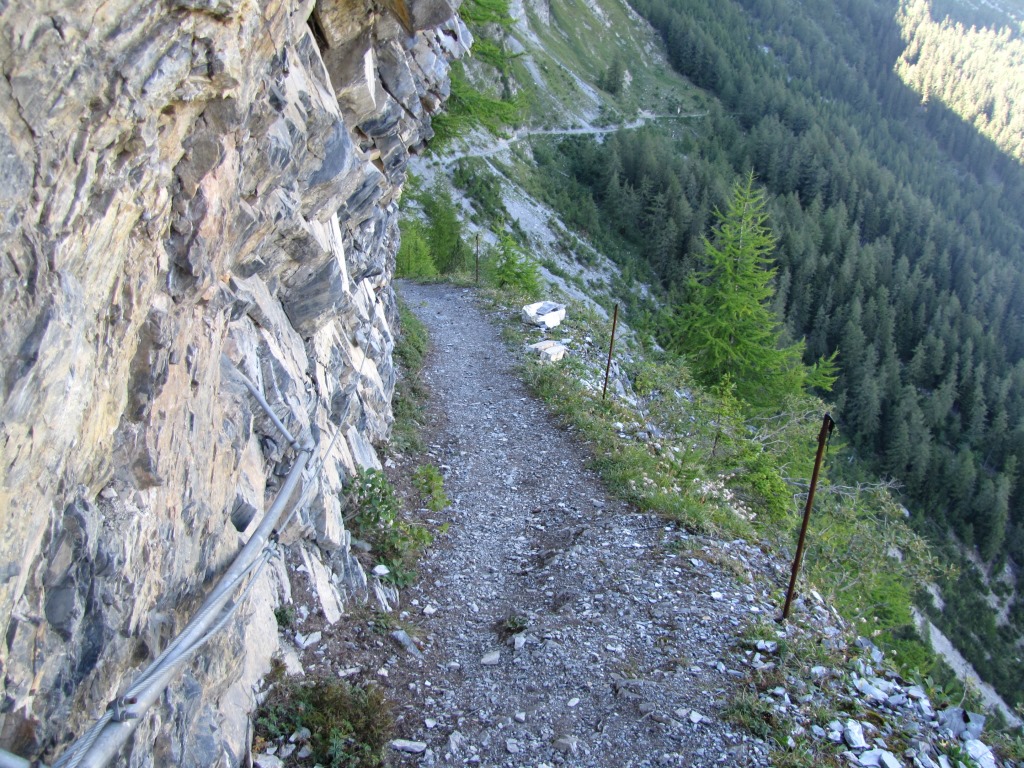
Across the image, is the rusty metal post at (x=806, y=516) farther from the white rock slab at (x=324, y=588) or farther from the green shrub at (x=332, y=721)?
the white rock slab at (x=324, y=588)

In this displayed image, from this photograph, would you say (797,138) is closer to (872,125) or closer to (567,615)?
(872,125)

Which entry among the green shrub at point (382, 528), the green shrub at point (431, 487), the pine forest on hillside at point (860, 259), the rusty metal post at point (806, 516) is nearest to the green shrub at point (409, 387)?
the green shrub at point (431, 487)

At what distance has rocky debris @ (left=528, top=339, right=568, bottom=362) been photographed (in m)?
16.2

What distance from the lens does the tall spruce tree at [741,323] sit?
813 inches

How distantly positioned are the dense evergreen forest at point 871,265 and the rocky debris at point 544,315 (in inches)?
1416

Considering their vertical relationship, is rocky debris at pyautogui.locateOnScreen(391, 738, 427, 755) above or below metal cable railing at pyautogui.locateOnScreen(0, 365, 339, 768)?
below

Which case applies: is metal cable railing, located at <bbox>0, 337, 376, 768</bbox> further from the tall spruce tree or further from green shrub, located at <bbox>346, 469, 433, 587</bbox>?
the tall spruce tree

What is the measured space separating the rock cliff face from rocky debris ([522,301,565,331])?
1239cm

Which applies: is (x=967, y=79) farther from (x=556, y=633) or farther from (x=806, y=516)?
(x=556, y=633)

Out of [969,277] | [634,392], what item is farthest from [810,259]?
[634,392]

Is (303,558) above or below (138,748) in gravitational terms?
below

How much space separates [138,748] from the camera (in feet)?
11.2

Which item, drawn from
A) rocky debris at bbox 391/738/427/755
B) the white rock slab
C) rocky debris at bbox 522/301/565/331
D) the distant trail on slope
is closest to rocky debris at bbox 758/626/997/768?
rocky debris at bbox 391/738/427/755

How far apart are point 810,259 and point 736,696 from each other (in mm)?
79738
